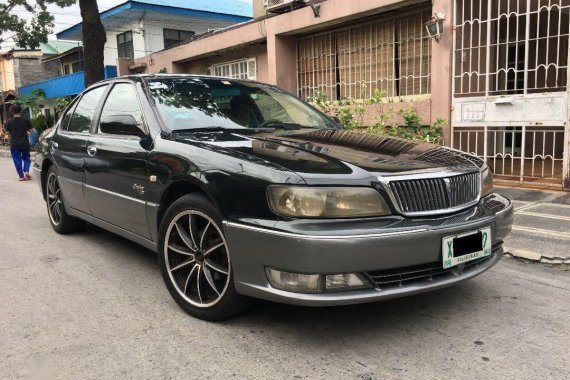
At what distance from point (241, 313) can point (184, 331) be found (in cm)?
36

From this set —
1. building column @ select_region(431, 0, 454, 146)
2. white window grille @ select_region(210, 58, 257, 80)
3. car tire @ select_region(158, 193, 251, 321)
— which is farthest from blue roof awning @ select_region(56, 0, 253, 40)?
car tire @ select_region(158, 193, 251, 321)

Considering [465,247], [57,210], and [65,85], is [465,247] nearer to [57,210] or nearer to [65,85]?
[57,210]

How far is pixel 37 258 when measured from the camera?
4.71m

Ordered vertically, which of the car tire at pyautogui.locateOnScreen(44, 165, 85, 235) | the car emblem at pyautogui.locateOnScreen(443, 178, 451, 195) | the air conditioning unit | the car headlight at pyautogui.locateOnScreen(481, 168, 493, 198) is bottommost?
the car tire at pyautogui.locateOnScreen(44, 165, 85, 235)

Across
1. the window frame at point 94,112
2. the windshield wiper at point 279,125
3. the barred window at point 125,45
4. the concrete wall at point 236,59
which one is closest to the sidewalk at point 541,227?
the windshield wiper at point 279,125

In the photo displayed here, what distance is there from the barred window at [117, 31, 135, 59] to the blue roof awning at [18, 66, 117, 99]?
1243 millimetres

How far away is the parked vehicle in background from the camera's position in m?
2.62

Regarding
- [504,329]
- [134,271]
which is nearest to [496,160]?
[504,329]

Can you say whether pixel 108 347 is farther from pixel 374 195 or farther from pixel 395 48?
pixel 395 48

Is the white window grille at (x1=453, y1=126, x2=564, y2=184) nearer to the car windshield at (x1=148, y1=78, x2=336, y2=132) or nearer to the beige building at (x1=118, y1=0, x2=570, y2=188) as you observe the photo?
the beige building at (x1=118, y1=0, x2=570, y2=188)

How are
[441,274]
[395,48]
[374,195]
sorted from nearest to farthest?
[374,195] → [441,274] → [395,48]

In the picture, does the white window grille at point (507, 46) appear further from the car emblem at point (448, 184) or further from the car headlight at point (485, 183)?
the car emblem at point (448, 184)

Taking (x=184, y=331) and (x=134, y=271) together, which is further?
(x=134, y=271)

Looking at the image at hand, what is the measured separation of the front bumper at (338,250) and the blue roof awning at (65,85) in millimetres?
21001
